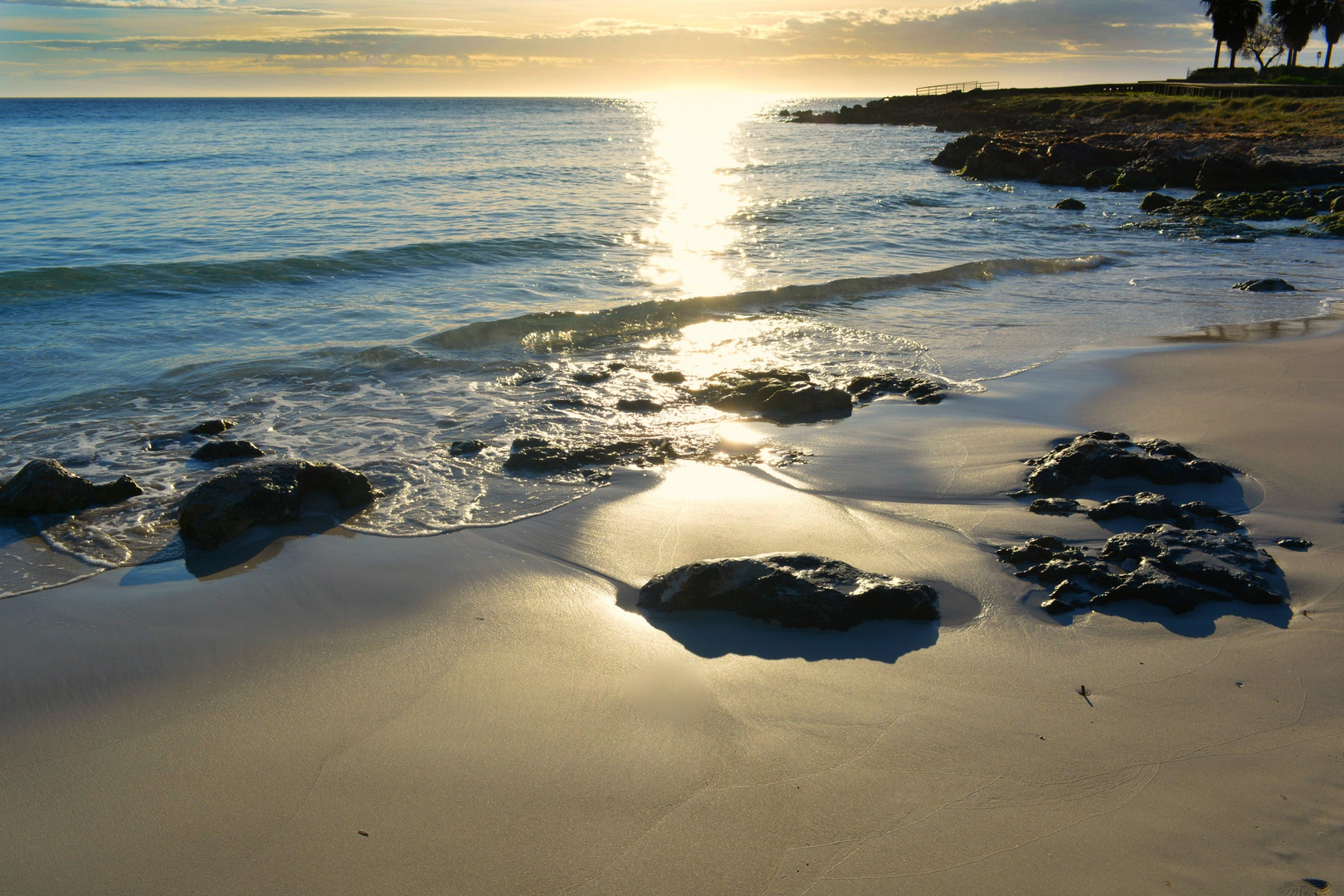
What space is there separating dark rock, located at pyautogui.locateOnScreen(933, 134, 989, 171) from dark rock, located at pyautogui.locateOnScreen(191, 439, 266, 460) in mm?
34946

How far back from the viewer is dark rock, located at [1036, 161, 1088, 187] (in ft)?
94.3

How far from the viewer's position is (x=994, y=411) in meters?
6.70

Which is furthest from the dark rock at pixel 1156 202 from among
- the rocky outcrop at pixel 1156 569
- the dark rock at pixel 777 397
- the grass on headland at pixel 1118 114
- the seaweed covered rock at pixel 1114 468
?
the rocky outcrop at pixel 1156 569

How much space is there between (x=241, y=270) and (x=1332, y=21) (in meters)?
79.6

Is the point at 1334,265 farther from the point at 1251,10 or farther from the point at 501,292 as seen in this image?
the point at 1251,10

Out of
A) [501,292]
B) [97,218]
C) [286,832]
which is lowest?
[286,832]

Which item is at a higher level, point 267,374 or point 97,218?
point 97,218

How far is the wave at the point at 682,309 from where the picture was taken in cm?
984

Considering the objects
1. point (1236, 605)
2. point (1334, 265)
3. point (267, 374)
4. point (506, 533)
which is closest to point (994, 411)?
point (1236, 605)

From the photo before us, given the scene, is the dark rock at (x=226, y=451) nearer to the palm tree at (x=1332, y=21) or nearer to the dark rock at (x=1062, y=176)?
the dark rock at (x=1062, y=176)

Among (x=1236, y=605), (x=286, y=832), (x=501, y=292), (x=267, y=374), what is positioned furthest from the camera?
(x=501, y=292)

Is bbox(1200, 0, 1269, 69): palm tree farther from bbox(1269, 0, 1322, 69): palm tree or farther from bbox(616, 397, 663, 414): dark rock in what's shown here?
bbox(616, 397, 663, 414): dark rock

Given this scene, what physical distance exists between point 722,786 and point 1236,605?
269 cm

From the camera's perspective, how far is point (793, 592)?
364cm
